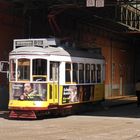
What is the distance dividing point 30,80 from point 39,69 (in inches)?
25.6

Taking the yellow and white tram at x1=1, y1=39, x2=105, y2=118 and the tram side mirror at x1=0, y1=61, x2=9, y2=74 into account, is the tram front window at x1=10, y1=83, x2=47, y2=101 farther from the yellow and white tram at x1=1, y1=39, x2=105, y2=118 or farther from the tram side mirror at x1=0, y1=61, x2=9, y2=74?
the tram side mirror at x1=0, y1=61, x2=9, y2=74

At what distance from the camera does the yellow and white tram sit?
24.3 meters

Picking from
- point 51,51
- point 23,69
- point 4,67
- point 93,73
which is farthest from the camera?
point 93,73

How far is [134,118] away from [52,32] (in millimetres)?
10386

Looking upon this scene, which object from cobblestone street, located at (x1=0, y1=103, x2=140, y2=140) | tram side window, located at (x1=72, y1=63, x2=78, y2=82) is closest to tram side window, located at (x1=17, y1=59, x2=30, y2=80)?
cobblestone street, located at (x1=0, y1=103, x2=140, y2=140)

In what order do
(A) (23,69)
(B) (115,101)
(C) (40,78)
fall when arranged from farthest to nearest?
(B) (115,101)
(A) (23,69)
(C) (40,78)

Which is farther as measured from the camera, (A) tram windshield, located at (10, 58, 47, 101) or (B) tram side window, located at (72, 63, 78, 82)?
(B) tram side window, located at (72, 63, 78, 82)

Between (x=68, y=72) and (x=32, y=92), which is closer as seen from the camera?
(x=32, y=92)

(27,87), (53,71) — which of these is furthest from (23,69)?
(53,71)

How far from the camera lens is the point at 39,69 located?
2450 cm

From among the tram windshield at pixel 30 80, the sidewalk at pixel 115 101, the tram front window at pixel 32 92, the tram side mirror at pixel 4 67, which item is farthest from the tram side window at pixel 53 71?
the sidewalk at pixel 115 101

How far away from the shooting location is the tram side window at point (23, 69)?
24.5 m

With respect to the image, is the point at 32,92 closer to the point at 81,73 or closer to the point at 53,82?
the point at 53,82

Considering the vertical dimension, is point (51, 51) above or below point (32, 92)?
above
